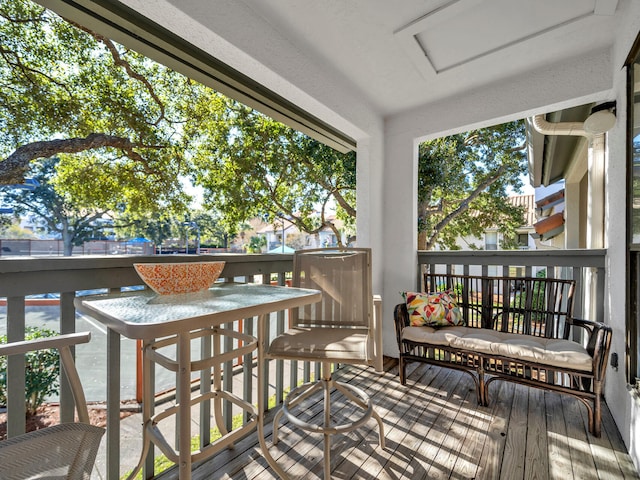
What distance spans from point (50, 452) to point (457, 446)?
1840mm

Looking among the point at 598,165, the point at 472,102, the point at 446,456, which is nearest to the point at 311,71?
the point at 472,102

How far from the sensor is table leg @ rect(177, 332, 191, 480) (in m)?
1.05

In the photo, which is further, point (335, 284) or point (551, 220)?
point (551, 220)

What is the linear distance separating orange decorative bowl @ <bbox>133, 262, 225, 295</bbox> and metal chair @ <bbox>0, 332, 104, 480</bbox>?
38 centimetres

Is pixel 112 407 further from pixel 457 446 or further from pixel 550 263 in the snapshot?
pixel 550 263

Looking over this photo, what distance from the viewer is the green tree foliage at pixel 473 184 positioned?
5.70 metres

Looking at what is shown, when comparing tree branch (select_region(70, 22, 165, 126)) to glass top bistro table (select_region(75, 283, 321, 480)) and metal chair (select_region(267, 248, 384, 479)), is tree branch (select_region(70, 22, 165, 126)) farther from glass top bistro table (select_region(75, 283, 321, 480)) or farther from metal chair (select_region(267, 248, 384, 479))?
glass top bistro table (select_region(75, 283, 321, 480))

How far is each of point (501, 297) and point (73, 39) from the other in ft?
22.9

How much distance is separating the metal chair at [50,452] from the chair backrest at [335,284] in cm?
120


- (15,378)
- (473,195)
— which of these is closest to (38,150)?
(15,378)

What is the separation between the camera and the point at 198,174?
654 centimetres

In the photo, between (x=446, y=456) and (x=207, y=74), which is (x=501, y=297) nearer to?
(x=446, y=456)

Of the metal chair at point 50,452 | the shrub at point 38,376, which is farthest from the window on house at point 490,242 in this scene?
the metal chair at point 50,452

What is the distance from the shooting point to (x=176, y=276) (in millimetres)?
1248
